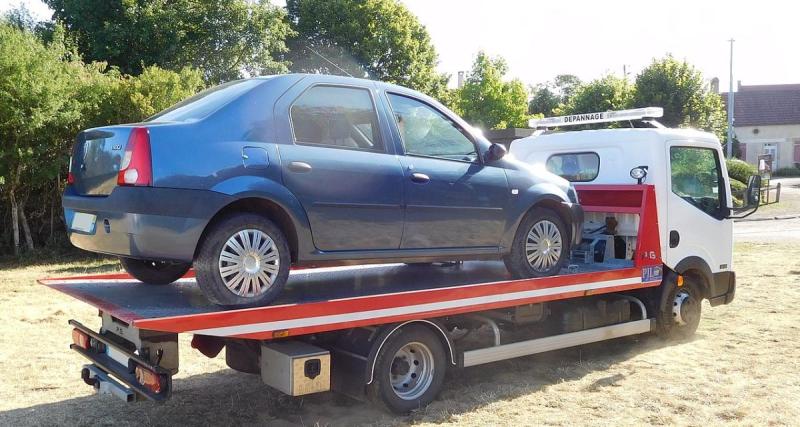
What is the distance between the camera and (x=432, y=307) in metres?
4.90

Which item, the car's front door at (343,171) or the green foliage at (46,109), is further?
the green foliage at (46,109)

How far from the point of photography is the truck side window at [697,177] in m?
7.11

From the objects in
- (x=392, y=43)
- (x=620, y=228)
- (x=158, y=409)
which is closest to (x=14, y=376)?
(x=158, y=409)

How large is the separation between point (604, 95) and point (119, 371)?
1243 inches

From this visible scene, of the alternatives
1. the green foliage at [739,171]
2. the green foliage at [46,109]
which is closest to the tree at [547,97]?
the green foliage at [739,171]

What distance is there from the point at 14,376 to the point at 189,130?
3.39m

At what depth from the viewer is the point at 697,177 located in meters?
7.39

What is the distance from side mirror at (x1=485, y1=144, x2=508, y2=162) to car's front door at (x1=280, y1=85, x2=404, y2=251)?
3.09 ft

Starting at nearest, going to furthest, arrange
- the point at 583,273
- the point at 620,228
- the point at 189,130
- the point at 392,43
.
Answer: the point at 189,130
the point at 583,273
the point at 620,228
the point at 392,43

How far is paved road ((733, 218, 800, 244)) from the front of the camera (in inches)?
681

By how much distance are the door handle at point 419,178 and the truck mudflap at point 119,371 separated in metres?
2.02

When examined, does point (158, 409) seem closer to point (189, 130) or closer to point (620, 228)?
point (189, 130)

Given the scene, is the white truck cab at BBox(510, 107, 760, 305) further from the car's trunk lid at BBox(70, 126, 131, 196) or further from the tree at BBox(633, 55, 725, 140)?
the tree at BBox(633, 55, 725, 140)

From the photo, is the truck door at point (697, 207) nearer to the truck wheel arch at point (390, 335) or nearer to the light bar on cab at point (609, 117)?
the light bar on cab at point (609, 117)
